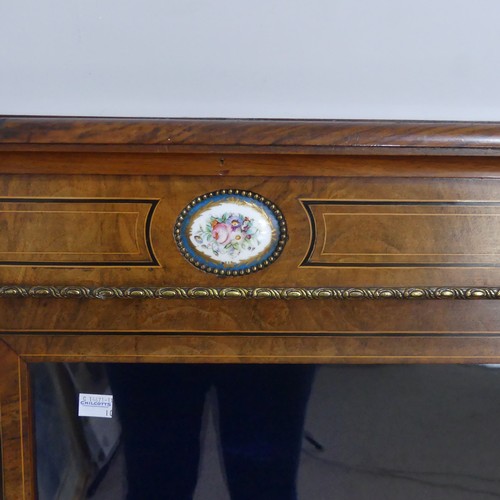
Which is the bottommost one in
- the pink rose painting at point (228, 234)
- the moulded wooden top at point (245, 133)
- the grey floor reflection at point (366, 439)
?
the grey floor reflection at point (366, 439)

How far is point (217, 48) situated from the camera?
754mm

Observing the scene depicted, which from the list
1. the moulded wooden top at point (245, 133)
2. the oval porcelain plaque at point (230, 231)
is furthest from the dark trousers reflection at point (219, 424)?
the moulded wooden top at point (245, 133)

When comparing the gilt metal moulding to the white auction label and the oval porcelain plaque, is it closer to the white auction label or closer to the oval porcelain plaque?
the oval porcelain plaque

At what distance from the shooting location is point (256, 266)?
2.21 feet

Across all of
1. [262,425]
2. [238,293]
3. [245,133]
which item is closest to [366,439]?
[262,425]

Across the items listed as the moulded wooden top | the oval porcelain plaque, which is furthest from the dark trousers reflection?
the moulded wooden top

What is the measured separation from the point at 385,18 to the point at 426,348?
411mm

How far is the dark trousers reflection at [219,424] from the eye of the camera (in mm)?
710

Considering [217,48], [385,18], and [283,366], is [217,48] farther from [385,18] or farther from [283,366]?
[283,366]

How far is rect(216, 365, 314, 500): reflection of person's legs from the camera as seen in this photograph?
71 centimetres

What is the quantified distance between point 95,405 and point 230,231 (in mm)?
269

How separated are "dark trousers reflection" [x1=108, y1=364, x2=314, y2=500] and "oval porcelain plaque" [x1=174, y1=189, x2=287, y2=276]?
133 millimetres

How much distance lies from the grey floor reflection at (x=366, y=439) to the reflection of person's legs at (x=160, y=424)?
1cm

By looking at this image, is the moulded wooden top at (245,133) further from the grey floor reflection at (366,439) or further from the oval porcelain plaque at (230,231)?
the grey floor reflection at (366,439)
